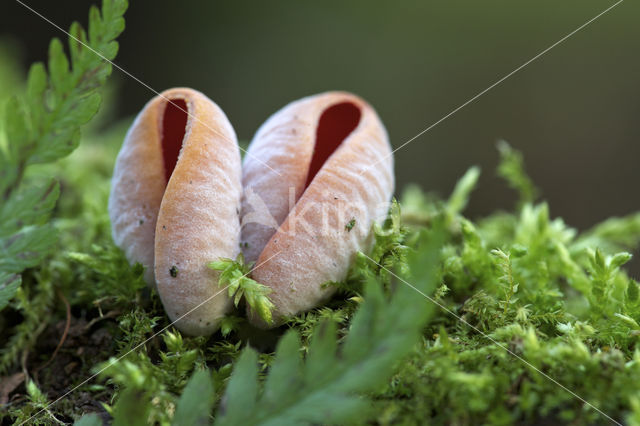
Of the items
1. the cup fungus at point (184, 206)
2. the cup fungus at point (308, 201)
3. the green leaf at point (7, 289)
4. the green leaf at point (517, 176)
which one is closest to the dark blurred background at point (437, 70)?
the green leaf at point (517, 176)

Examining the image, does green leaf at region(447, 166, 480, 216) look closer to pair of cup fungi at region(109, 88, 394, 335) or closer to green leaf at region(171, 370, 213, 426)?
pair of cup fungi at region(109, 88, 394, 335)

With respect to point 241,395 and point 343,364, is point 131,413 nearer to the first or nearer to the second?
point 241,395

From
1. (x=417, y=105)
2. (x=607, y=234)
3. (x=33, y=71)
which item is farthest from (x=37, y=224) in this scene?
(x=417, y=105)

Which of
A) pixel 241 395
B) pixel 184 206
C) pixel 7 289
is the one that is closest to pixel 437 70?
pixel 184 206

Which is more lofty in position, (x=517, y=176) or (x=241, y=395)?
→ (x=241, y=395)

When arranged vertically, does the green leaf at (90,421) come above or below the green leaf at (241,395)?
below

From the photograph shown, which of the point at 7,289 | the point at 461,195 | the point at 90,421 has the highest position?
the point at 7,289

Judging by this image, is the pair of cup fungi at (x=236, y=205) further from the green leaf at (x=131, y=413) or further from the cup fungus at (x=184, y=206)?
the green leaf at (x=131, y=413)

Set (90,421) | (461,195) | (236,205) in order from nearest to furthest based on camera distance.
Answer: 1. (90,421)
2. (236,205)
3. (461,195)
